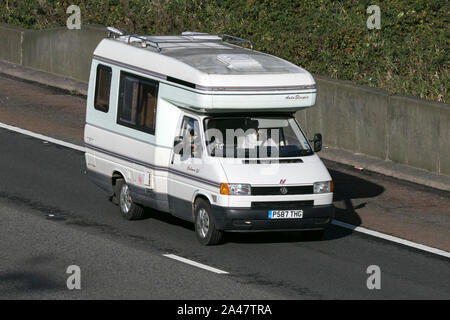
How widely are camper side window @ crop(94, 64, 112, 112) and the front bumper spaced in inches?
132

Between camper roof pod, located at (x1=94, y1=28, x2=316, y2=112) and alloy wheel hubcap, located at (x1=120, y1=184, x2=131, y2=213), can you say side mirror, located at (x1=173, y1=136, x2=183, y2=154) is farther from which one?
alloy wheel hubcap, located at (x1=120, y1=184, x2=131, y2=213)

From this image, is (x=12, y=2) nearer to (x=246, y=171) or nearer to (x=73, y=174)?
(x=73, y=174)

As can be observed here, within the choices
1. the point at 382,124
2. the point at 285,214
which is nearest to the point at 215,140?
the point at 285,214

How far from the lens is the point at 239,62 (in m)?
17.2

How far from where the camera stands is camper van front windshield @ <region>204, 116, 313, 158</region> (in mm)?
17078

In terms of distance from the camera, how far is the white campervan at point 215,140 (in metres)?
16.6

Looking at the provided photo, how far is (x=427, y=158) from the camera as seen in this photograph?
73.0 feet

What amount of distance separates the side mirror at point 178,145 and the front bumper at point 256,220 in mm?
1193

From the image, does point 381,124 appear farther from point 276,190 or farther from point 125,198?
point 276,190

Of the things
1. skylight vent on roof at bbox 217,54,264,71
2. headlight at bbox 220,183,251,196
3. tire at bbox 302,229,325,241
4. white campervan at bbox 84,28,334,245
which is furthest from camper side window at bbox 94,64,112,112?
tire at bbox 302,229,325,241

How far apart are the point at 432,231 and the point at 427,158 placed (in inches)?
147

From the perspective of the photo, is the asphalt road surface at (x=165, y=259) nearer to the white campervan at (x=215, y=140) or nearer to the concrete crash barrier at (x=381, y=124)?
the white campervan at (x=215, y=140)

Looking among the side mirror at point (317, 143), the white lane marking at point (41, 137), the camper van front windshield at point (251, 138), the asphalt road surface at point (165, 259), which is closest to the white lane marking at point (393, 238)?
the asphalt road surface at point (165, 259)

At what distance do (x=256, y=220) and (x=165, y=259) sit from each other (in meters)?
1.34
